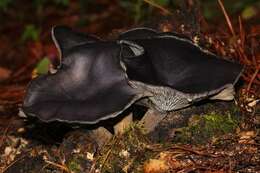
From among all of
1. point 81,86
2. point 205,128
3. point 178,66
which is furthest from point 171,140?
point 81,86

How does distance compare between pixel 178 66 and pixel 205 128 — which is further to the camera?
pixel 205 128

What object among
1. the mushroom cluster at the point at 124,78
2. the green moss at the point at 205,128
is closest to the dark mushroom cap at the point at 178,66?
the mushroom cluster at the point at 124,78

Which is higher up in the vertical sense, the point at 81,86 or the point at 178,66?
the point at 178,66

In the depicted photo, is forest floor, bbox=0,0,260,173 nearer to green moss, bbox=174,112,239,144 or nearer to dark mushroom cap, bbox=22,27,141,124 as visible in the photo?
green moss, bbox=174,112,239,144

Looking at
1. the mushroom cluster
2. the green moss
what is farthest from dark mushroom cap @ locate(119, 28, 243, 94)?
the green moss

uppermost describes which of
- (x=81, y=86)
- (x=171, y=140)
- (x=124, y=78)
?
(x=124, y=78)

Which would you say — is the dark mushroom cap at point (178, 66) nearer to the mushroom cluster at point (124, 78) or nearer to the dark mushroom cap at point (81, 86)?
the mushroom cluster at point (124, 78)

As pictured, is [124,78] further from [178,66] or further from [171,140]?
[171,140]
